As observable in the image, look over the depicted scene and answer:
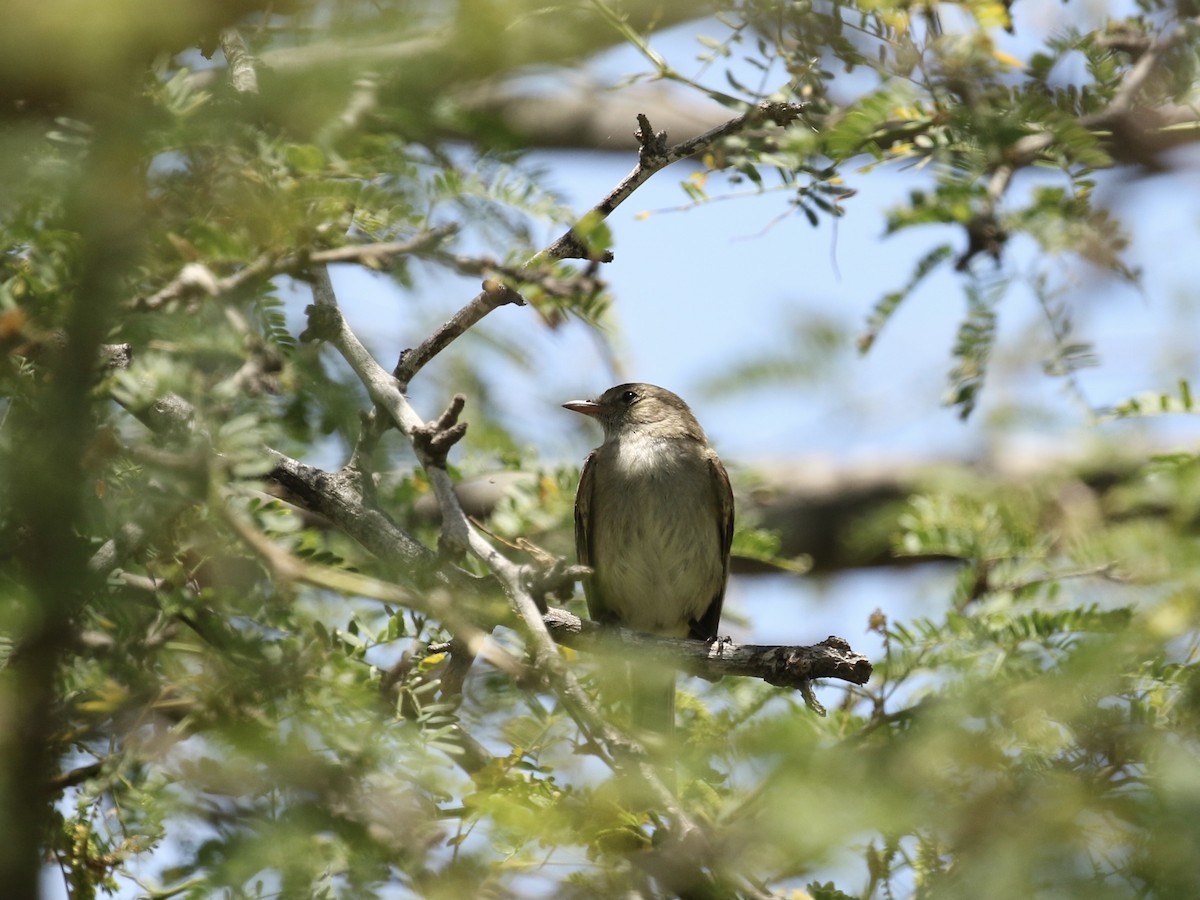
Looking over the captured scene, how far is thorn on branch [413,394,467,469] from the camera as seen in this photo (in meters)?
2.83

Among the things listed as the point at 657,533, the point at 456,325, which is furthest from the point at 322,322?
the point at 657,533

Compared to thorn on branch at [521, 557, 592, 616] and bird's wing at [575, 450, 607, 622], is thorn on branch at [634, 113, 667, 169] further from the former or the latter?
bird's wing at [575, 450, 607, 622]

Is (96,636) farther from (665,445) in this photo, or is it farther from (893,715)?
(665,445)

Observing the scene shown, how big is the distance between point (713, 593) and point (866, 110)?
3.31m

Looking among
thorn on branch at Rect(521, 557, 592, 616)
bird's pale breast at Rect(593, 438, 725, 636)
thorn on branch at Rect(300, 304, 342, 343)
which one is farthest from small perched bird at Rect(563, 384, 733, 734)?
thorn on branch at Rect(521, 557, 592, 616)

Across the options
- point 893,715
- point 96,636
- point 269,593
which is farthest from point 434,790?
point 893,715

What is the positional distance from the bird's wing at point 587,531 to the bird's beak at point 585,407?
275mm

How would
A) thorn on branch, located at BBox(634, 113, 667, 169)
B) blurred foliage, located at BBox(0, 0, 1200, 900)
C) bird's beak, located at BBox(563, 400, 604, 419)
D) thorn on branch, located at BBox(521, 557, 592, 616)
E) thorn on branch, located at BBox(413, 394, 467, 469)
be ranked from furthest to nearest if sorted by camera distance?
bird's beak, located at BBox(563, 400, 604, 419)
thorn on branch, located at BBox(634, 113, 667, 169)
thorn on branch, located at BBox(413, 394, 467, 469)
thorn on branch, located at BBox(521, 557, 592, 616)
blurred foliage, located at BBox(0, 0, 1200, 900)

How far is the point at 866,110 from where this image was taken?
3477mm

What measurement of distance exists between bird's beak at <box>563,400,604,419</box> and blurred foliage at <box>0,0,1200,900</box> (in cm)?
284

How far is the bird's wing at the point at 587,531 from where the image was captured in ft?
18.3

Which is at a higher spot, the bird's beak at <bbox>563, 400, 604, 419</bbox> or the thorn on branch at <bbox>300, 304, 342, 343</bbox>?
the thorn on branch at <bbox>300, 304, 342, 343</bbox>

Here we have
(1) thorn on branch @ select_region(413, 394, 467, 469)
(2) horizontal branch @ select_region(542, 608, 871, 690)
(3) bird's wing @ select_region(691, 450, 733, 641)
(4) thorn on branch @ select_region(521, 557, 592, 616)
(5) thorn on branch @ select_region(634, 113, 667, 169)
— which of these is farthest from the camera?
(3) bird's wing @ select_region(691, 450, 733, 641)

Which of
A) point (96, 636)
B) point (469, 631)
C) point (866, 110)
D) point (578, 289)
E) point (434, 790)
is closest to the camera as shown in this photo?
point (469, 631)
